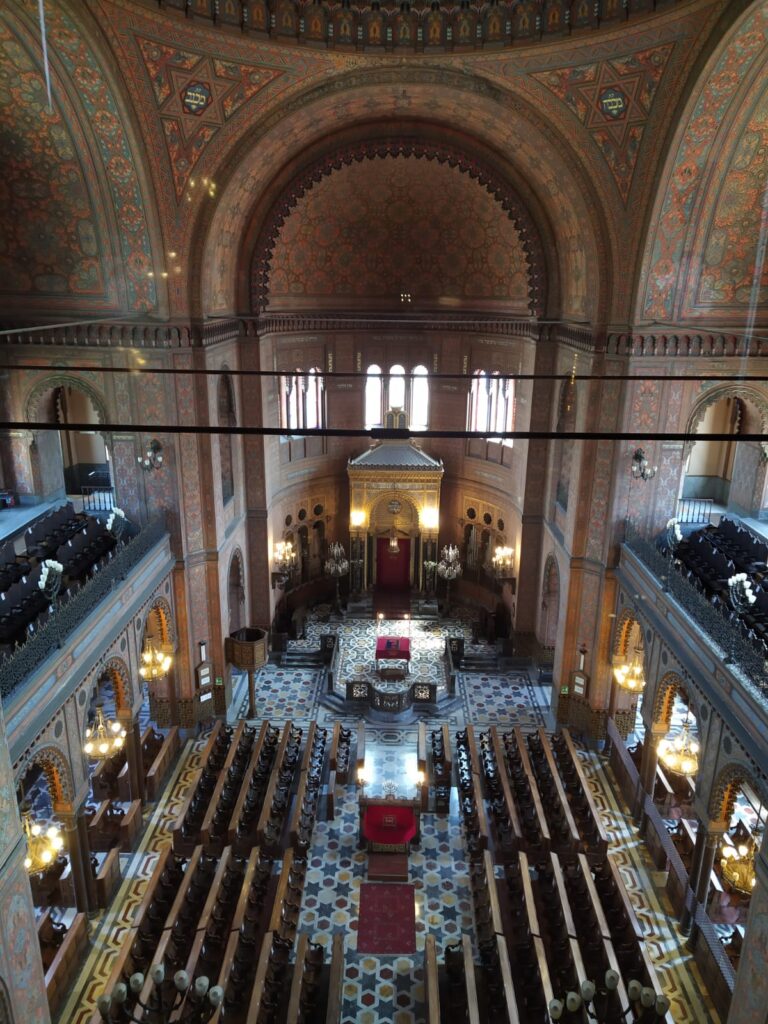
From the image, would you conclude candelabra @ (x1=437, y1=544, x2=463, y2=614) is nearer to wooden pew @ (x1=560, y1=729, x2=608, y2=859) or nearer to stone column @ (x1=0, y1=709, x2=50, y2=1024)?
wooden pew @ (x1=560, y1=729, x2=608, y2=859)

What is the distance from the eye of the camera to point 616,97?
1201 centimetres

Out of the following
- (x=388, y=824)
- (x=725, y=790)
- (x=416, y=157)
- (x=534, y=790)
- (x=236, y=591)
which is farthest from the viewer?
(x=236, y=591)

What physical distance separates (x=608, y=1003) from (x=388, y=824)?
14.2 ft

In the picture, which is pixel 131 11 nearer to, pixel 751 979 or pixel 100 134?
pixel 100 134

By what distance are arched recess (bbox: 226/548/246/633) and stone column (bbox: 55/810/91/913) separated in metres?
6.78

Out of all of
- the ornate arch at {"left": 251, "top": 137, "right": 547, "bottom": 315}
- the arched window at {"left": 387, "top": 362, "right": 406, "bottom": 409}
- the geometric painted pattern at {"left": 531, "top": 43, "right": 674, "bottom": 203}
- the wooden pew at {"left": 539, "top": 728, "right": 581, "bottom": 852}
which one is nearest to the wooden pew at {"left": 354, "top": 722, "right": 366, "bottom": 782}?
the wooden pew at {"left": 539, "top": 728, "right": 581, "bottom": 852}

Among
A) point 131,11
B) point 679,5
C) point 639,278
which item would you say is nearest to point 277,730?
point 639,278

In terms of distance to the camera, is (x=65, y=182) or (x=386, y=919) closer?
(x=386, y=919)

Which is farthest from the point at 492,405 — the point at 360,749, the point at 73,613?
the point at 73,613

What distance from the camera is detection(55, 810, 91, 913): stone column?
11.1 m

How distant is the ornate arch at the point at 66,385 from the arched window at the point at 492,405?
910 centimetres

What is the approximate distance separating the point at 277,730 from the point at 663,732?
291 inches

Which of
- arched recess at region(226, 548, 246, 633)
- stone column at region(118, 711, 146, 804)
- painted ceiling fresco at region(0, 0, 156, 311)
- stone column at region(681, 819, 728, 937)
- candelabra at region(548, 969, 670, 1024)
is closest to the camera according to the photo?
candelabra at region(548, 969, 670, 1024)

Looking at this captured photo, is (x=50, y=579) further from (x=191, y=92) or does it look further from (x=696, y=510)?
(x=696, y=510)
